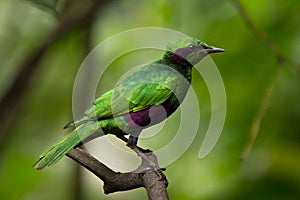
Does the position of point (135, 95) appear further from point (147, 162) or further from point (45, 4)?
point (45, 4)

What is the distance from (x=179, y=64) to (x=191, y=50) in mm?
41

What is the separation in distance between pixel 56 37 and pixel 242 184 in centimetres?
74

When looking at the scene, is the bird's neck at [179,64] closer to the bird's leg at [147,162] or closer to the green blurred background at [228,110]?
the bird's leg at [147,162]

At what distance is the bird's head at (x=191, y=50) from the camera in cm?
83

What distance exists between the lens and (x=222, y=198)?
2225 millimetres

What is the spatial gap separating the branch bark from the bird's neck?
0.13m

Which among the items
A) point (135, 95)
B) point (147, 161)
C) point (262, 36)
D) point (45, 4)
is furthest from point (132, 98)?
point (262, 36)

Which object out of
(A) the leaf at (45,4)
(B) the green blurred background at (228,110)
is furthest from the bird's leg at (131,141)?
(B) the green blurred background at (228,110)

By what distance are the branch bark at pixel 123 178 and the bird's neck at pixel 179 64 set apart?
126mm

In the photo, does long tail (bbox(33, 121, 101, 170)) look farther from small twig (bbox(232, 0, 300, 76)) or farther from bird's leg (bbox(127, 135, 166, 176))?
small twig (bbox(232, 0, 300, 76))

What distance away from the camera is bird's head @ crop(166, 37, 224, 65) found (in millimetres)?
835

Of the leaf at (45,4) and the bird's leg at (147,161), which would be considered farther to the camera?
the leaf at (45,4)

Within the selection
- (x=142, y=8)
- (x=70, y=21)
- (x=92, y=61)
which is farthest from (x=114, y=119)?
(x=142, y=8)

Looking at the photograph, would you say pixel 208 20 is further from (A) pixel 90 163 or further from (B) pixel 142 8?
(A) pixel 90 163
